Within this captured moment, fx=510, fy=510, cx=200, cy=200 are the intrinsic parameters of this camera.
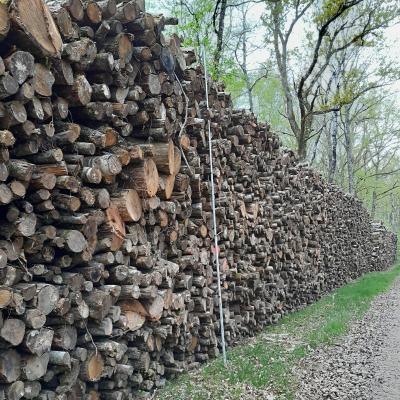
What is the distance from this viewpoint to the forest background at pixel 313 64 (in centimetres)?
1698

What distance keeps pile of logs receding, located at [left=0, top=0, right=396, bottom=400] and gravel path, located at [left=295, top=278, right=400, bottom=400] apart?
128 centimetres

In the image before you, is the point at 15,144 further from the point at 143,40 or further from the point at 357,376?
the point at 357,376

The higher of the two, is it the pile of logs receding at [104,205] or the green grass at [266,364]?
the pile of logs receding at [104,205]

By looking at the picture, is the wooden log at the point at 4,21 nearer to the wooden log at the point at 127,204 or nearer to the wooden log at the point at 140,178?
the wooden log at the point at 127,204

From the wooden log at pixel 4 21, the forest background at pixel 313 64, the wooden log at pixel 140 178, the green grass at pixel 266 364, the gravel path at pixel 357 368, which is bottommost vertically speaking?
the gravel path at pixel 357 368

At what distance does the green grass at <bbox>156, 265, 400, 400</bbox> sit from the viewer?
16.0 feet

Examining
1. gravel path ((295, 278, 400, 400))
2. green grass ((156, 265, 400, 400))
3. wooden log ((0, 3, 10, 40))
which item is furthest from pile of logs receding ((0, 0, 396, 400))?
gravel path ((295, 278, 400, 400))

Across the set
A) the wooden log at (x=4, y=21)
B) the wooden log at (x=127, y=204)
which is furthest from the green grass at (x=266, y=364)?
the wooden log at (x=4, y=21)

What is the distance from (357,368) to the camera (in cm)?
625

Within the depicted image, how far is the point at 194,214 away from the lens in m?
6.30

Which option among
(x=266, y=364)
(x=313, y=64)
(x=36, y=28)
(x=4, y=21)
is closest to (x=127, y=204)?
(x=36, y=28)

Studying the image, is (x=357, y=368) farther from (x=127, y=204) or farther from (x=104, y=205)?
(x=104, y=205)

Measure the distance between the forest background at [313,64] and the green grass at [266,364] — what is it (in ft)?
19.4

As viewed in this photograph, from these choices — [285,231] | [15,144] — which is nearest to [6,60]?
[15,144]
